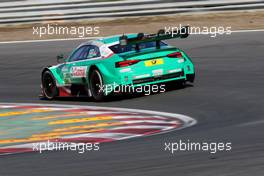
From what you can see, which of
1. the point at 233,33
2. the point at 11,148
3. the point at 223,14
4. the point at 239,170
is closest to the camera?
the point at 239,170

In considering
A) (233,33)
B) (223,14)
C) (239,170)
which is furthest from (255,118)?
(223,14)

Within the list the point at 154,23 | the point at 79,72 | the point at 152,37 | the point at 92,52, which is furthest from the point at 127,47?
the point at 154,23

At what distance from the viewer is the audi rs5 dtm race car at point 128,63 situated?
47.6 feet

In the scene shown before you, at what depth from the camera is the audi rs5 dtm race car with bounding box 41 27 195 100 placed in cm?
1452

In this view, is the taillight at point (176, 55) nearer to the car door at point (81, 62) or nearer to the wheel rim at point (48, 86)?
the car door at point (81, 62)

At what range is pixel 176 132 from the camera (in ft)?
34.9

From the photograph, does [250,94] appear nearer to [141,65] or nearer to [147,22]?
[141,65]

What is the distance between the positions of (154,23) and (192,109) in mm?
12800

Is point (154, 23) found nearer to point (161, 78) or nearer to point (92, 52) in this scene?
point (92, 52)

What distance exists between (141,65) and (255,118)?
12.0 feet

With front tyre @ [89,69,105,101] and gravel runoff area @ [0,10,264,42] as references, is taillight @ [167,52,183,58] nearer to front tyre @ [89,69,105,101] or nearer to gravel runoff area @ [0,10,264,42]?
front tyre @ [89,69,105,101]

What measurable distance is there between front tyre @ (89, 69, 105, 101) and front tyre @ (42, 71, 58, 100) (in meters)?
1.40

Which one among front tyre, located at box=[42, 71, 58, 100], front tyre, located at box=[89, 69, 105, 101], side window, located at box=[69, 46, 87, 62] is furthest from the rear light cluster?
front tyre, located at box=[42, 71, 58, 100]

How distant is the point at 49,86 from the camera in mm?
16500
